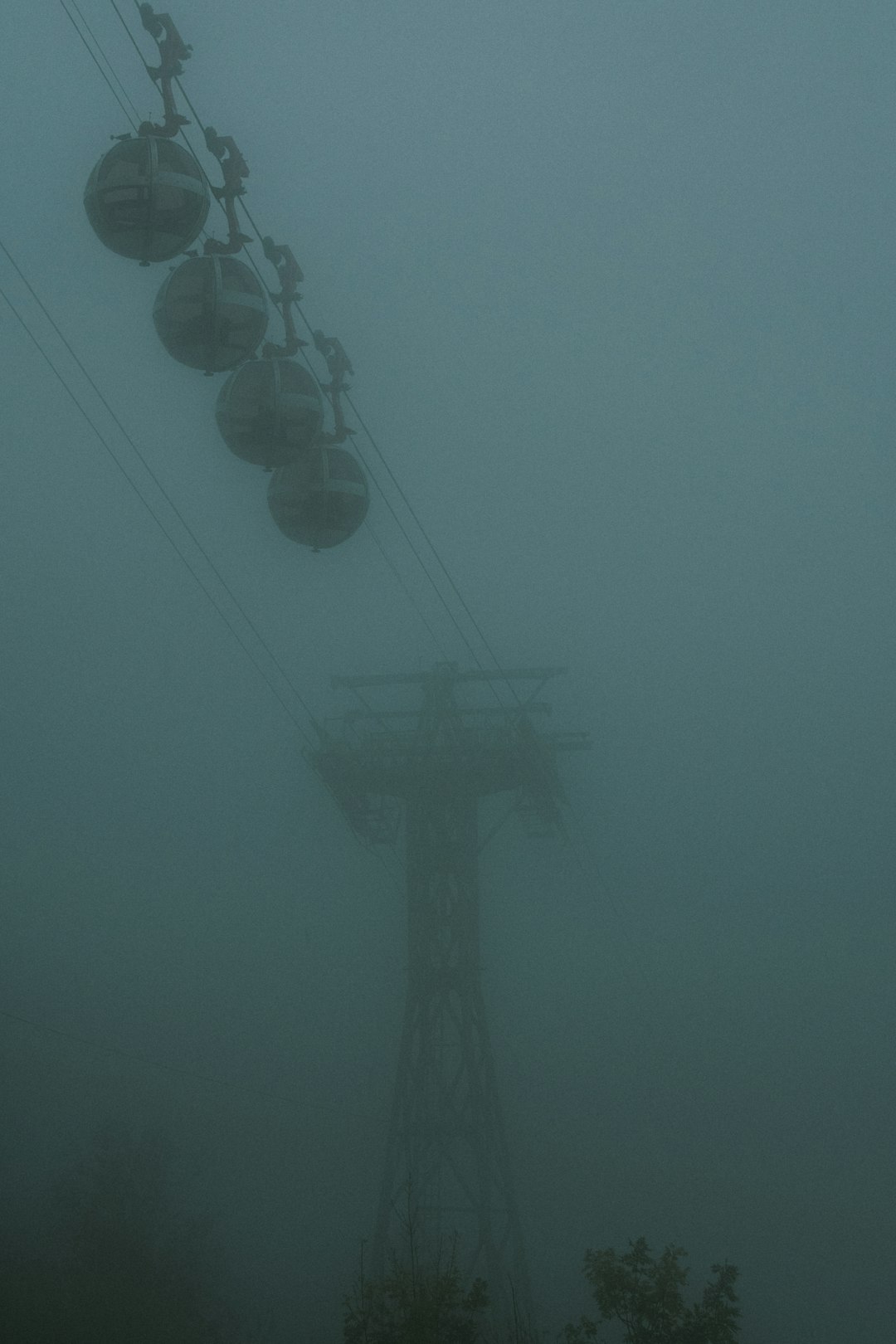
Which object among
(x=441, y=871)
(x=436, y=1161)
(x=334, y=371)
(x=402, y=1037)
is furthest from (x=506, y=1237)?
(x=334, y=371)

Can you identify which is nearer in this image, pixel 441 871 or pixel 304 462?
pixel 304 462

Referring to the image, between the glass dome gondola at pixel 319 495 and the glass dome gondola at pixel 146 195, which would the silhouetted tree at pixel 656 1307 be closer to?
the glass dome gondola at pixel 319 495

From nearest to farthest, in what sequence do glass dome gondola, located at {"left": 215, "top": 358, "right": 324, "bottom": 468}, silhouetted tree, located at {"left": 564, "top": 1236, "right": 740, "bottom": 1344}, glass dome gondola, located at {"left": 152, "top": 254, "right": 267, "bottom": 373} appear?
glass dome gondola, located at {"left": 152, "top": 254, "right": 267, "bottom": 373}, glass dome gondola, located at {"left": 215, "top": 358, "right": 324, "bottom": 468}, silhouetted tree, located at {"left": 564, "top": 1236, "right": 740, "bottom": 1344}

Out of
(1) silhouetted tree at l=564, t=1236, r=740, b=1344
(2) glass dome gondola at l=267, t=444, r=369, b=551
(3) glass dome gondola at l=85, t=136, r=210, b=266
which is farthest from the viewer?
(1) silhouetted tree at l=564, t=1236, r=740, b=1344

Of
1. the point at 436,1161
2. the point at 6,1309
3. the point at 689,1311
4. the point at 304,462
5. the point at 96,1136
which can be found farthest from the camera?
the point at 96,1136

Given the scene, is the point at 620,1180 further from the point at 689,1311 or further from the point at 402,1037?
the point at 689,1311

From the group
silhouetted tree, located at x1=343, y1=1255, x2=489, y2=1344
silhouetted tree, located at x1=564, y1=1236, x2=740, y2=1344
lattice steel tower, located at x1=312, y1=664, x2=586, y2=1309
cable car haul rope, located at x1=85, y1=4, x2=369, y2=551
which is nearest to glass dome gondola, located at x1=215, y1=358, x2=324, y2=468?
cable car haul rope, located at x1=85, y1=4, x2=369, y2=551

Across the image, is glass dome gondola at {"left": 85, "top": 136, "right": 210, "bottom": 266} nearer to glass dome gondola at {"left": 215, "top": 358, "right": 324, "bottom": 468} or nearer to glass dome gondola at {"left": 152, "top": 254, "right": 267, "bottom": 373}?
glass dome gondola at {"left": 152, "top": 254, "right": 267, "bottom": 373}

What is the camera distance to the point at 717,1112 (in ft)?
130

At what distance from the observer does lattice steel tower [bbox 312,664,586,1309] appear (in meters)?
22.2

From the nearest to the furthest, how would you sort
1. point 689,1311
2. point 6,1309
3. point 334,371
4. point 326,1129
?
1. point 334,371
2. point 689,1311
3. point 6,1309
4. point 326,1129

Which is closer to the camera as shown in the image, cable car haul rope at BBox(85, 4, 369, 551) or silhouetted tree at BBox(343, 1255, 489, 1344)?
cable car haul rope at BBox(85, 4, 369, 551)

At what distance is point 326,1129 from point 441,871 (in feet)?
47.1

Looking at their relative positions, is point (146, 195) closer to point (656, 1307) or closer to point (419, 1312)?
point (419, 1312)
